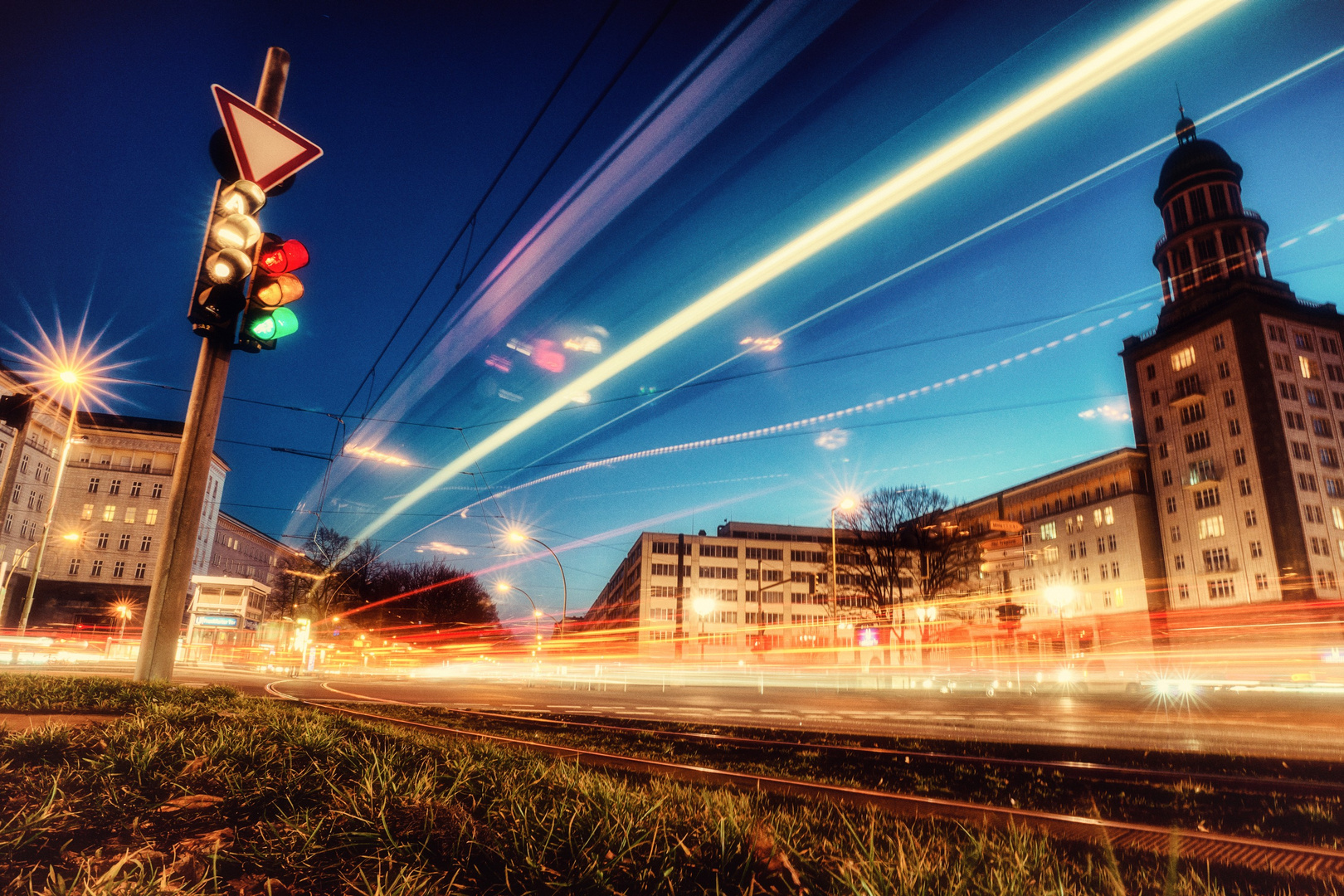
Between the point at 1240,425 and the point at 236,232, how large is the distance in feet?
271

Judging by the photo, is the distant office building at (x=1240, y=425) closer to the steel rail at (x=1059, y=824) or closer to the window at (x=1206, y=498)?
the window at (x=1206, y=498)

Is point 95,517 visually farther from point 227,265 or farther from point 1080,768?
point 1080,768

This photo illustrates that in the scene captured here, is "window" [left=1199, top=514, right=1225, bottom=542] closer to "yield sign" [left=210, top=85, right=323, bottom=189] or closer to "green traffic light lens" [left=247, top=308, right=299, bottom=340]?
"green traffic light lens" [left=247, top=308, right=299, bottom=340]

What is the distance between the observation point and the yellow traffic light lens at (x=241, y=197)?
533 cm

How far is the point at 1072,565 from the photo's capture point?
271 feet

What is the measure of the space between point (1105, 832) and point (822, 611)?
354 feet

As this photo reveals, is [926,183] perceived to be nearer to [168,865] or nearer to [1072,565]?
[168,865]

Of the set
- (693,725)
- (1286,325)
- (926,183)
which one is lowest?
(693,725)

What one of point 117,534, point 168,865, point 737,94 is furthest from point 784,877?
point 117,534

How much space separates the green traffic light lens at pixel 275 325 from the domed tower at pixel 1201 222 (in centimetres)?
9263

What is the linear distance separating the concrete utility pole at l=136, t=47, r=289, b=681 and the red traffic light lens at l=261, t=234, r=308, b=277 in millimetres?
2416

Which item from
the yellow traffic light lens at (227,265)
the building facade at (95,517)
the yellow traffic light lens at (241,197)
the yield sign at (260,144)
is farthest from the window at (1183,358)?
the building facade at (95,517)

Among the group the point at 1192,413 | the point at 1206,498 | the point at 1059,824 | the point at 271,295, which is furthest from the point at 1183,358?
the point at 271,295

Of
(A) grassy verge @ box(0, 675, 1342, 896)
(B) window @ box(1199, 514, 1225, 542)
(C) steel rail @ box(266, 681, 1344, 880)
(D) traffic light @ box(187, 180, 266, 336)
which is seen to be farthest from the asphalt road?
(B) window @ box(1199, 514, 1225, 542)
